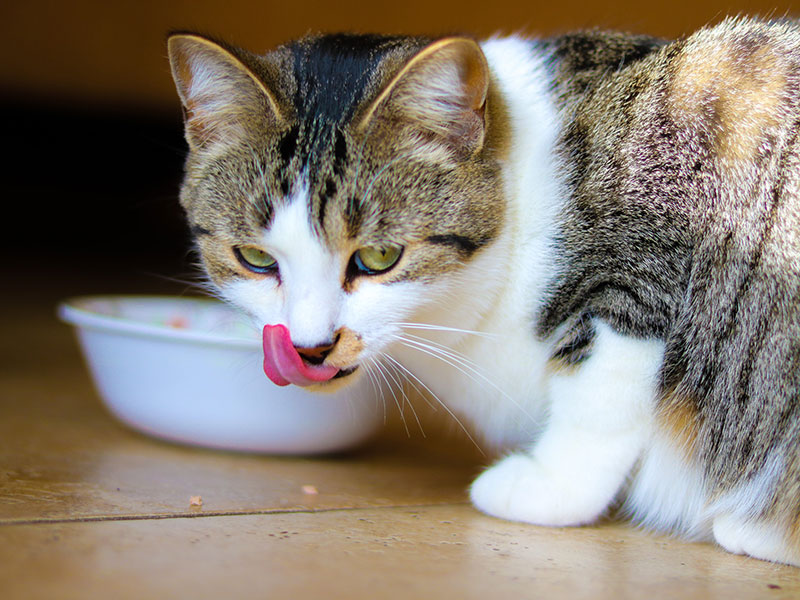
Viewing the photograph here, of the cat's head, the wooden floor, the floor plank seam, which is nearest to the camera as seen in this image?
the wooden floor

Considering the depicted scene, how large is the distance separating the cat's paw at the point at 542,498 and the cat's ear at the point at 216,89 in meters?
0.65

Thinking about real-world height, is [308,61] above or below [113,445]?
above

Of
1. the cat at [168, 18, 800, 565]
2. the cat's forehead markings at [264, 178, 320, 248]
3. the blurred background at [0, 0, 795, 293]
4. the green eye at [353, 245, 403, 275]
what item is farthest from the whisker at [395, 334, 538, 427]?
the blurred background at [0, 0, 795, 293]

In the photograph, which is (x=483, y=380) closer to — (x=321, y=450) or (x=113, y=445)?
(x=321, y=450)

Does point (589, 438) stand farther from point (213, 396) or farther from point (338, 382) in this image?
point (213, 396)

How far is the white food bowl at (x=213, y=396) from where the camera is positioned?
55.3 inches

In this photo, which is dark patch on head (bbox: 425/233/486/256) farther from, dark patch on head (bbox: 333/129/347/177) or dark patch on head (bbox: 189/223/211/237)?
dark patch on head (bbox: 189/223/211/237)

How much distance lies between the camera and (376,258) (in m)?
1.18

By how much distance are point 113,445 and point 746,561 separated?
1063 millimetres

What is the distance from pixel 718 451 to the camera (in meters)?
1.15

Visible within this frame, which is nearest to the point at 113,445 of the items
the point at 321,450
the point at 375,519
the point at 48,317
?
the point at 321,450

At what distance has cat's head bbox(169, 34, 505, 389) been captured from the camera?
114cm

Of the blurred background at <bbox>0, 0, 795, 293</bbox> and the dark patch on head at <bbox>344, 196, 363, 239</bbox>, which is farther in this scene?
the blurred background at <bbox>0, 0, 795, 293</bbox>

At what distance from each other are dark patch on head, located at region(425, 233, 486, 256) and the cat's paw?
1.10 ft
